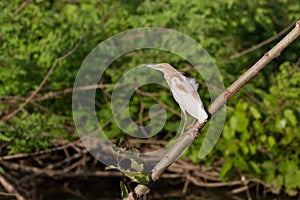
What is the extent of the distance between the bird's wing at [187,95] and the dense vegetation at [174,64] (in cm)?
378

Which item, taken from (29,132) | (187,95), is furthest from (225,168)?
(187,95)

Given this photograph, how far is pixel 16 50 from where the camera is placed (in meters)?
5.08

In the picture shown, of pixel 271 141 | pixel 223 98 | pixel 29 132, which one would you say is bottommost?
pixel 271 141

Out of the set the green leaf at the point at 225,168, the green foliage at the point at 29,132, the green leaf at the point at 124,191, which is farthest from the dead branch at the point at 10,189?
the green leaf at the point at 124,191

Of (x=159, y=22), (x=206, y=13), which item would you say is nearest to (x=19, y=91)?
(x=159, y=22)

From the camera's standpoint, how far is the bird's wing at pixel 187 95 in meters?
1.21

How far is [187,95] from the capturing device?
1253 millimetres

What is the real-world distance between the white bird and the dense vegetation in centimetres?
378

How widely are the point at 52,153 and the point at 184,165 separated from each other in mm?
1234

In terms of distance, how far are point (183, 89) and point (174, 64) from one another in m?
4.28

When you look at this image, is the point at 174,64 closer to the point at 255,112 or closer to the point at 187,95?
the point at 255,112

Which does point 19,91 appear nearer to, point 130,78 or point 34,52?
point 34,52

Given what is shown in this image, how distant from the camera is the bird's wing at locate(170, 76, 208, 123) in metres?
1.21

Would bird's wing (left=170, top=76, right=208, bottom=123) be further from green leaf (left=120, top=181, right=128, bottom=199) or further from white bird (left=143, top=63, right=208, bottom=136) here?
green leaf (left=120, top=181, right=128, bottom=199)
